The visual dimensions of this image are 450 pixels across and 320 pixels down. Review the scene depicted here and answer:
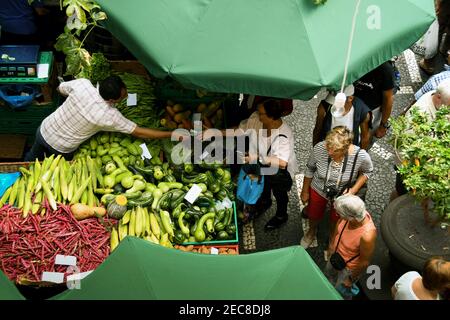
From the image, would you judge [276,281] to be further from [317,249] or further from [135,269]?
[317,249]

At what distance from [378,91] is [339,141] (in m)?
1.25

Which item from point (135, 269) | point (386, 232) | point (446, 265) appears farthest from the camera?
point (386, 232)

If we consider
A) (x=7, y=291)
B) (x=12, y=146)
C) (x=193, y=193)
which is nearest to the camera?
(x=7, y=291)

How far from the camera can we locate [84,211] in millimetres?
4980

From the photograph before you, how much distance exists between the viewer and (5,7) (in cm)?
624

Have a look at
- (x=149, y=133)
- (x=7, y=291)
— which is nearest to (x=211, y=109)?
(x=149, y=133)

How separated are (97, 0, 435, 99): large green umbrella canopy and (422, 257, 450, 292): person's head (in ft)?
5.21

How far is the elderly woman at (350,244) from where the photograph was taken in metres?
4.38

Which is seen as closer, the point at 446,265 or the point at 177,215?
the point at 446,265

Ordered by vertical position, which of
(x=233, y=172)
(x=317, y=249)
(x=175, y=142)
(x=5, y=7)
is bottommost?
(x=317, y=249)

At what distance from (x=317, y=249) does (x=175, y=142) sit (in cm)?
190

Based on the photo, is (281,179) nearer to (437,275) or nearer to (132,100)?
(132,100)

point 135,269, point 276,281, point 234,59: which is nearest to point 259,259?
point 276,281
